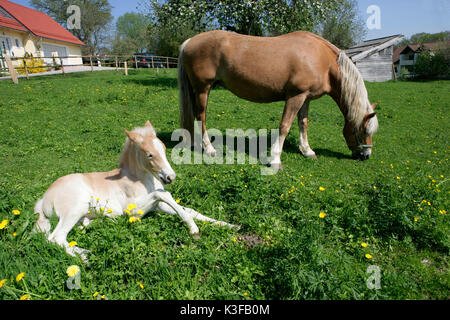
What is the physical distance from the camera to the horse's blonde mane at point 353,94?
5883mm

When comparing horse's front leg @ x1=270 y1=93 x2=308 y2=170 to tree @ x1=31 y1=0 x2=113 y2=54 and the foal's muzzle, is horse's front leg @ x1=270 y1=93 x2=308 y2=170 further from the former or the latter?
tree @ x1=31 y1=0 x2=113 y2=54

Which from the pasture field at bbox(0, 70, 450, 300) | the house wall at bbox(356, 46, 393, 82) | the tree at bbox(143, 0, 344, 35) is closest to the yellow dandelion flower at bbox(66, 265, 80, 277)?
the pasture field at bbox(0, 70, 450, 300)

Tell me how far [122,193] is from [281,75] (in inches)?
160

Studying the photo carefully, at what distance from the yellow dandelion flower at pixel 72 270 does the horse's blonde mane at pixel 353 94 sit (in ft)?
19.5

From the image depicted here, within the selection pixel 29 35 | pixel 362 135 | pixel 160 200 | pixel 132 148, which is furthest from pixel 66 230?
pixel 29 35

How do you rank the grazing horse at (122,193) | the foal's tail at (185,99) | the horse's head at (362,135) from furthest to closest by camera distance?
the foal's tail at (185,99) < the horse's head at (362,135) < the grazing horse at (122,193)

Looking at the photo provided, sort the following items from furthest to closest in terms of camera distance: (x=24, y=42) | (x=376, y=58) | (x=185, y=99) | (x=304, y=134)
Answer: (x=24, y=42) → (x=376, y=58) → (x=304, y=134) → (x=185, y=99)

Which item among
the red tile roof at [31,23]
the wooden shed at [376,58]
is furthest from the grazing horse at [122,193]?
the red tile roof at [31,23]

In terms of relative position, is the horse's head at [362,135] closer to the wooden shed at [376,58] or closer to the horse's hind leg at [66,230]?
the horse's hind leg at [66,230]

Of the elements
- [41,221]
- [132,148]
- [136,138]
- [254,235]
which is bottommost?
[254,235]

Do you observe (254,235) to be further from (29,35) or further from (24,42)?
(29,35)

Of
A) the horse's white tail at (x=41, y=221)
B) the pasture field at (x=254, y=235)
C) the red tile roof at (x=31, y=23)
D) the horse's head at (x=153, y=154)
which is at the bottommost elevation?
the pasture field at (x=254, y=235)

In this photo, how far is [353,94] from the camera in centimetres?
597
